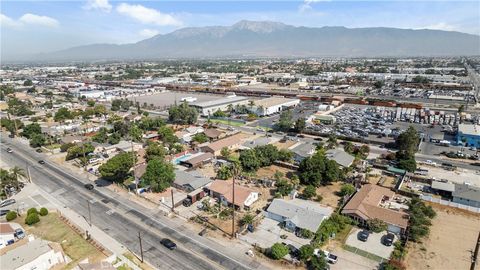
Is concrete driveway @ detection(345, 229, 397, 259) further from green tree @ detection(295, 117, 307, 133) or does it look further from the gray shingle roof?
green tree @ detection(295, 117, 307, 133)

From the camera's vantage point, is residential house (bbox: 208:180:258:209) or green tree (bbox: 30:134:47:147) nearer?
residential house (bbox: 208:180:258:209)

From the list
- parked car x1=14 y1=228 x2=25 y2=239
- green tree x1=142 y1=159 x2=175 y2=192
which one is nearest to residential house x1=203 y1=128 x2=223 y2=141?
green tree x1=142 y1=159 x2=175 y2=192

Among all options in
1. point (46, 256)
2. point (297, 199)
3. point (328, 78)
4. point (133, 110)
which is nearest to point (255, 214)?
point (297, 199)

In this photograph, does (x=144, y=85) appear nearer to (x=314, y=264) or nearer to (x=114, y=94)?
(x=114, y=94)

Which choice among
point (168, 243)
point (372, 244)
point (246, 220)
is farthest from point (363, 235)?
point (168, 243)

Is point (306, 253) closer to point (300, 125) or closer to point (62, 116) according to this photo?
point (300, 125)

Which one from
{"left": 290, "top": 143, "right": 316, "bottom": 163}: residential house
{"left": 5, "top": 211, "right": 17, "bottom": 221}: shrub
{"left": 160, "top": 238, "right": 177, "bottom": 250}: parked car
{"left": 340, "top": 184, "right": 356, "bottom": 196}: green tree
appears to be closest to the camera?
{"left": 160, "top": 238, "right": 177, "bottom": 250}: parked car
